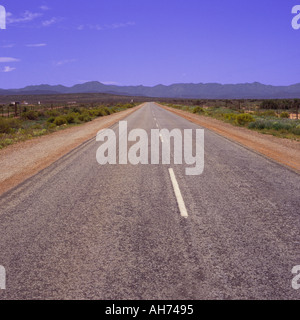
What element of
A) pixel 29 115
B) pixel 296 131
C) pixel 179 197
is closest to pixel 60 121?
pixel 29 115

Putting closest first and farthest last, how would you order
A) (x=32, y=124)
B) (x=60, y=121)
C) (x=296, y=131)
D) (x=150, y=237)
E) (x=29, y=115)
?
(x=150, y=237) → (x=296, y=131) → (x=60, y=121) → (x=32, y=124) → (x=29, y=115)

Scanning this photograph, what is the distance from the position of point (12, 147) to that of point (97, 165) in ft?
22.2

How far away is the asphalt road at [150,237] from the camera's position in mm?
3400

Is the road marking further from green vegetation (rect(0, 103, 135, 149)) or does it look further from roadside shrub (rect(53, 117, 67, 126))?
roadside shrub (rect(53, 117, 67, 126))

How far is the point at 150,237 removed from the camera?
179 inches

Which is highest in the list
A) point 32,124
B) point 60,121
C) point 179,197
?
point 60,121

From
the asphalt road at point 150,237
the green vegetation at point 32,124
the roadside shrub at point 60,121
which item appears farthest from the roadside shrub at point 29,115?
the asphalt road at point 150,237

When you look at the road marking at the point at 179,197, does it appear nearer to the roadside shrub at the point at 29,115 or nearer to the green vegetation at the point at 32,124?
the green vegetation at the point at 32,124

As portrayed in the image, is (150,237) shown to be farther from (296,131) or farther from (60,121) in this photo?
(60,121)

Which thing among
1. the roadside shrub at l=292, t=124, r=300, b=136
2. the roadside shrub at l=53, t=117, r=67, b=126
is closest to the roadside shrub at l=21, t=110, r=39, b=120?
the roadside shrub at l=53, t=117, r=67, b=126

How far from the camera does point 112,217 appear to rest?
532cm

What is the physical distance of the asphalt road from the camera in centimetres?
340
